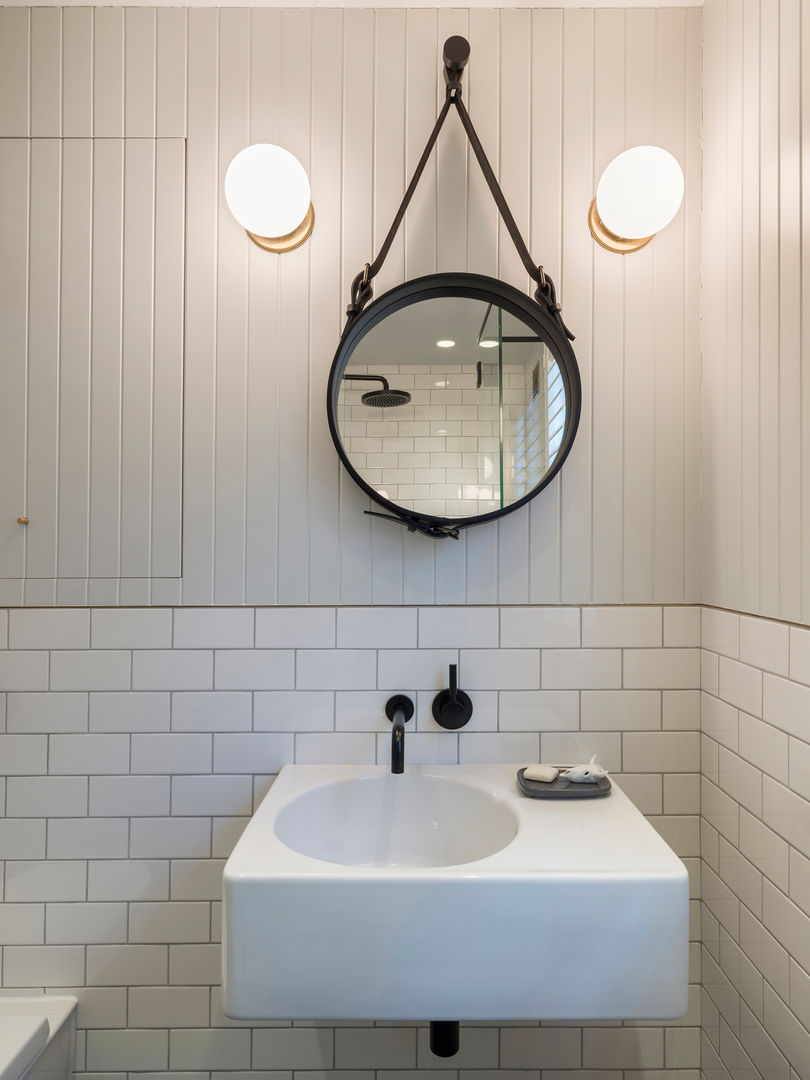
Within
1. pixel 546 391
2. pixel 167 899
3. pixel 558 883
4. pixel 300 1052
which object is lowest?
pixel 300 1052

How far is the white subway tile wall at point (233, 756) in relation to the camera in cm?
138

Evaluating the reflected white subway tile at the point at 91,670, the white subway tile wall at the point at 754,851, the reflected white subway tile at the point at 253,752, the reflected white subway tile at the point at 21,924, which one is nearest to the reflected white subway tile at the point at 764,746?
the white subway tile wall at the point at 754,851

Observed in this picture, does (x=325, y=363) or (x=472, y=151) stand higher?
(x=472, y=151)

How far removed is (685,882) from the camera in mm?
937

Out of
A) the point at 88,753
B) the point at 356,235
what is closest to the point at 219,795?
the point at 88,753

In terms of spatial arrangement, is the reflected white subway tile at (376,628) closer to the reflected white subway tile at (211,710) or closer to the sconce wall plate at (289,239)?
the reflected white subway tile at (211,710)

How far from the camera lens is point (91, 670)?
1.40 meters

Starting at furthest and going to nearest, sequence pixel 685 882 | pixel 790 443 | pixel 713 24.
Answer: pixel 713 24, pixel 790 443, pixel 685 882

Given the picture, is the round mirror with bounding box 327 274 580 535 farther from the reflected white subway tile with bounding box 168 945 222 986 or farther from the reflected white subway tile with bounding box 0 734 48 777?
the reflected white subway tile with bounding box 168 945 222 986

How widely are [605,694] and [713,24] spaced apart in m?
1.43

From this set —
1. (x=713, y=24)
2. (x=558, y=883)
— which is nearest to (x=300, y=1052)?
(x=558, y=883)

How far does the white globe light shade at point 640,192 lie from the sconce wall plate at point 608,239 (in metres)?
0.03

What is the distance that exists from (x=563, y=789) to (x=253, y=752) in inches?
25.5

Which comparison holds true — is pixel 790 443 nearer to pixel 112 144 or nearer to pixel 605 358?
pixel 605 358
